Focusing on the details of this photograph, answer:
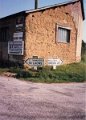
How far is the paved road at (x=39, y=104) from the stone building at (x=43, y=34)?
6.43m

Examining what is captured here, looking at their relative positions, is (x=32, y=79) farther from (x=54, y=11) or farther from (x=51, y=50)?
(x=54, y=11)

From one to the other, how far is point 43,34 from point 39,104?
1019 centimetres

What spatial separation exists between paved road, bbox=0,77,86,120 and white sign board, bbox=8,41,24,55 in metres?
6.10

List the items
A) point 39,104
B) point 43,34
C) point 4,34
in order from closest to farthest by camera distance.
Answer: point 39,104
point 43,34
point 4,34

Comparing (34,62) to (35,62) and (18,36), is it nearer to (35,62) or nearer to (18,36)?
(35,62)

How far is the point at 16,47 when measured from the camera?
16.8 m

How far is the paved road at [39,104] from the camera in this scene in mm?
6477

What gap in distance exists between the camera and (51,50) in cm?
1823

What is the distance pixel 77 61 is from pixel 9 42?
6.65m

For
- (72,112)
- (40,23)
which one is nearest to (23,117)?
(72,112)

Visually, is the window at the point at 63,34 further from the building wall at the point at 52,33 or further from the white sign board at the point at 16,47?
the white sign board at the point at 16,47

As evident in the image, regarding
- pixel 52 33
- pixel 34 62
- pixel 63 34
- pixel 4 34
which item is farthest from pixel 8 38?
pixel 63 34

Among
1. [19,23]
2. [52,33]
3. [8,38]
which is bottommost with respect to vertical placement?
[8,38]

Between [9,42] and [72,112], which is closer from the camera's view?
[72,112]
